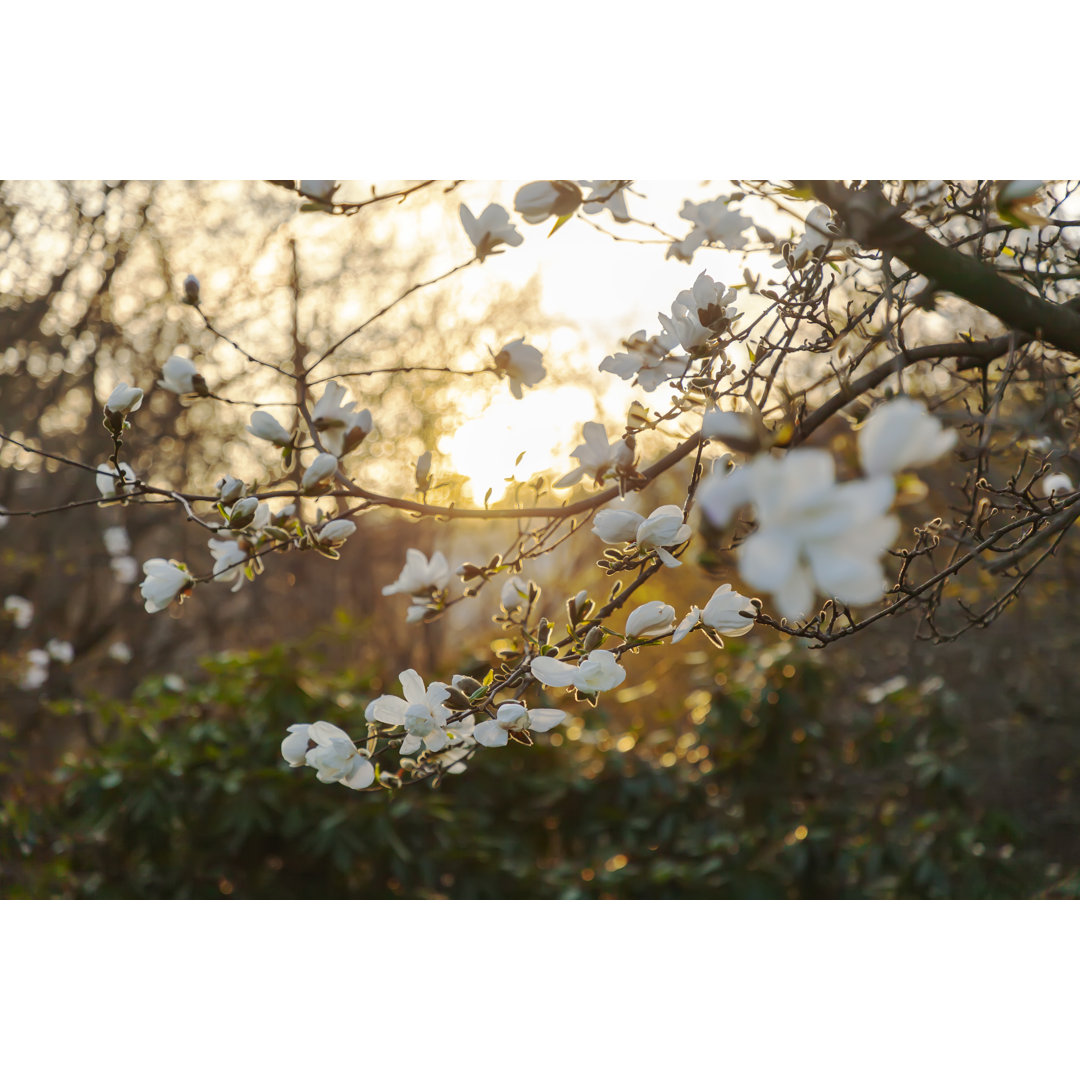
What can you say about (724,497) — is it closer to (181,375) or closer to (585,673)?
(585,673)

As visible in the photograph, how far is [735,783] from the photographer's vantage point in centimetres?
254

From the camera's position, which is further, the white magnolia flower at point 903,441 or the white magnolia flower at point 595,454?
the white magnolia flower at point 595,454

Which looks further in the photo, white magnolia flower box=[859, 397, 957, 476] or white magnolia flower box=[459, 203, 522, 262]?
white magnolia flower box=[459, 203, 522, 262]

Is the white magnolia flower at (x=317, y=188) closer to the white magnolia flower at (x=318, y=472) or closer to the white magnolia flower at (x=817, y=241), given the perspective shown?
the white magnolia flower at (x=318, y=472)

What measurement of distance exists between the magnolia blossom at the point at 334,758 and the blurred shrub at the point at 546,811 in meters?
1.37

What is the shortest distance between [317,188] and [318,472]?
0.88ft

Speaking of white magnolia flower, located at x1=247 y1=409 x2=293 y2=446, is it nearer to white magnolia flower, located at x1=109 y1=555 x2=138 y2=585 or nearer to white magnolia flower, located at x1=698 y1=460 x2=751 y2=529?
white magnolia flower, located at x1=698 y1=460 x2=751 y2=529

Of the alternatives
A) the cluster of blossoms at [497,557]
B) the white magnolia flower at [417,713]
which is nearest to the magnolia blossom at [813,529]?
the cluster of blossoms at [497,557]

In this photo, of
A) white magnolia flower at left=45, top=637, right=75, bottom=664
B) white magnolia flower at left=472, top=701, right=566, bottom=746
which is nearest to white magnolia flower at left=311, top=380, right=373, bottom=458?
white magnolia flower at left=472, top=701, right=566, bottom=746

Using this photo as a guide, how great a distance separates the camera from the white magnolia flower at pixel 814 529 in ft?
1.44

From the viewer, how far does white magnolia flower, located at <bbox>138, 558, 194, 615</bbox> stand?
0.88 meters

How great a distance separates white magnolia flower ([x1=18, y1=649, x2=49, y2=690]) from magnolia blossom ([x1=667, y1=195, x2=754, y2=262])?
2753 mm

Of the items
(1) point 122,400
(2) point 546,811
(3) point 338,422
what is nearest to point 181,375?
(1) point 122,400

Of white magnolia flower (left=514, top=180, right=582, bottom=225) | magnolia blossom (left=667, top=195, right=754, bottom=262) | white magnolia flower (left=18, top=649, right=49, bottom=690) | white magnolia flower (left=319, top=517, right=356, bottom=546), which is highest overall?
white magnolia flower (left=18, top=649, right=49, bottom=690)
